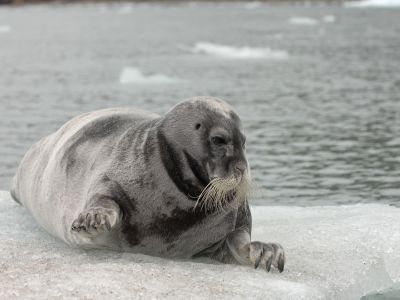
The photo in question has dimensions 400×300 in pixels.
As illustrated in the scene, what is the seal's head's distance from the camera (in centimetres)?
376

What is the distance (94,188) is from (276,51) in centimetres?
2307

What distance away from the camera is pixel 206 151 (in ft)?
12.6

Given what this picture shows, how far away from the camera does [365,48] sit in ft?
92.3

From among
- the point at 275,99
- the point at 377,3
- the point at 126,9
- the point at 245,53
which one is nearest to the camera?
the point at 275,99

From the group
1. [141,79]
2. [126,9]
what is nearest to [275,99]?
[141,79]

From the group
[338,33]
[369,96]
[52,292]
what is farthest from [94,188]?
[338,33]

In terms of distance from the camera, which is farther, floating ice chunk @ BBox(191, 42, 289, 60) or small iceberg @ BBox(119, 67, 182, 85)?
floating ice chunk @ BBox(191, 42, 289, 60)

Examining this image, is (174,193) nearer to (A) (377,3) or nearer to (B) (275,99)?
(B) (275,99)

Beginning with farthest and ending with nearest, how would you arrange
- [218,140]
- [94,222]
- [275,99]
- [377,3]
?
[377,3] → [275,99] → [218,140] → [94,222]

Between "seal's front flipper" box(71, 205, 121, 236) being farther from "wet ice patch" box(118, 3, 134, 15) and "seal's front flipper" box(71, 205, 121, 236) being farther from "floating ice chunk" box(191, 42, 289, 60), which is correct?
"wet ice patch" box(118, 3, 134, 15)

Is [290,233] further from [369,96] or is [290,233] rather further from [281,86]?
[281,86]

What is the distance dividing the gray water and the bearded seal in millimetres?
354

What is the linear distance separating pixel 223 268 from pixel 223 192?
39 centimetres

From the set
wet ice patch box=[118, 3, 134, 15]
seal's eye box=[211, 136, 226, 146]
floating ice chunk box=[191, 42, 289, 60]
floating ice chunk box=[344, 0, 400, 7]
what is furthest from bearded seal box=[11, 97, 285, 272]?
wet ice patch box=[118, 3, 134, 15]
